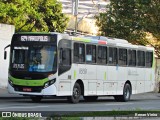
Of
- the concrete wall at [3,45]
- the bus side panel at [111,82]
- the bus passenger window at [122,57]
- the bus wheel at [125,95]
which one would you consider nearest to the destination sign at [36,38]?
the bus side panel at [111,82]

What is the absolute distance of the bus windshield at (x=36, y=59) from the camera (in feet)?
83.8

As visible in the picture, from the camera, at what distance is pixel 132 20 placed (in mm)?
47250

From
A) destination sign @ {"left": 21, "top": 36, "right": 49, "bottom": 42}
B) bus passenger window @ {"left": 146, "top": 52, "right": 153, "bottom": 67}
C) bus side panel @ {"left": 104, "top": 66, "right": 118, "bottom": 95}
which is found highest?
destination sign @ {"left": 21, "top": 36, "right": 49, "bottom": 42}

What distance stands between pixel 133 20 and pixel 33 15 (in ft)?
34.3

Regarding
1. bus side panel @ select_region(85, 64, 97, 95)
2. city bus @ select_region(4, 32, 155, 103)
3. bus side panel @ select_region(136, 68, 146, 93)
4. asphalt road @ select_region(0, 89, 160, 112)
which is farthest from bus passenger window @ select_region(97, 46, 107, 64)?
bus side panel @ select_region(136, 68, 146, 93)

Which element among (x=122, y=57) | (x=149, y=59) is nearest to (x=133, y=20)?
(x=149, y=59)

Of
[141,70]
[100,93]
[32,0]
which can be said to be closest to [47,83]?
[100,93]

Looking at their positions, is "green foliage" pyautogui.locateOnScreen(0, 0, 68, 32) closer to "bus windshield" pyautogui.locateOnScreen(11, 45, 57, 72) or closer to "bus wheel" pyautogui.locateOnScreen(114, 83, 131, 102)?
"bus wheel" pyautogui.locateOnScreen(114, 83, 131, 102)

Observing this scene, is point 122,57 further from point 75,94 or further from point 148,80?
point 75,94

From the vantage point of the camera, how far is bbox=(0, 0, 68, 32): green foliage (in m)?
37.4

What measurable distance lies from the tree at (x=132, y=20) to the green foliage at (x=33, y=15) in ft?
17.9

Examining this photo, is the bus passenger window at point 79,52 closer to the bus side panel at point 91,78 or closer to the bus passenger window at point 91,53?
the bus passenger window at point 91,53

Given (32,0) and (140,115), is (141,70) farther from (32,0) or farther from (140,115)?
(140,115)

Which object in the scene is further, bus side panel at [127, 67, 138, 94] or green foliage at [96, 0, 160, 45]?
green foliage at [96, 0, 160, 45]
